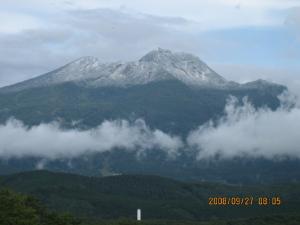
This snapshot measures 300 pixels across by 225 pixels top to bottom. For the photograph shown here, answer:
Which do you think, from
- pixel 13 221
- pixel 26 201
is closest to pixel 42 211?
pixel 26 201

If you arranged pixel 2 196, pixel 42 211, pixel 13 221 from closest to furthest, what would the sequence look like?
1. pixel 13 221
2. pixel 2 196
3. pixel 42 211

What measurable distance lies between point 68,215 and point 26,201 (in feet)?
45.9

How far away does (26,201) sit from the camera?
166 meters

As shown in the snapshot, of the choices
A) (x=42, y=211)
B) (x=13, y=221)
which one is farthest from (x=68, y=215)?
(x=13, y=221)

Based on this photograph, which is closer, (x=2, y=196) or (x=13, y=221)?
(x=13, y=221)

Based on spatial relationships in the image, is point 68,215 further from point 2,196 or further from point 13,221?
point 13,221

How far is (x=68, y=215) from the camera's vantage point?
157125 mm

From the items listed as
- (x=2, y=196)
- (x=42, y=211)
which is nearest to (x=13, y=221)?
→ (x=2, y=196)

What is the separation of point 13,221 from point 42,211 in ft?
112

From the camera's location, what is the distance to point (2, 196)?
14988cm

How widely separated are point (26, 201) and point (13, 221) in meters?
36.7

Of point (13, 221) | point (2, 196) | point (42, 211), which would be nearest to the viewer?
point (13, 221)

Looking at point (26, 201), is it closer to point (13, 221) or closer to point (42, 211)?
point (42, 211)

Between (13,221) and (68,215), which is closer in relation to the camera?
(13,221)
